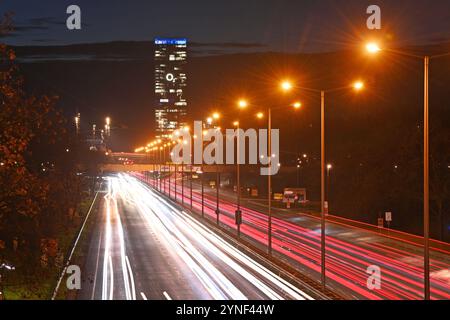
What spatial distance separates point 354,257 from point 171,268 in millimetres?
9779

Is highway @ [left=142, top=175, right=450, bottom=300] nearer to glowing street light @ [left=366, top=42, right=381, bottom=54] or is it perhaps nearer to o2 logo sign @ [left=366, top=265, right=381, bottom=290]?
o2 logo sign @ [left=366, top=265, right=381, bottom=290]

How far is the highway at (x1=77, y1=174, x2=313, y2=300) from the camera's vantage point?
23.7 meters

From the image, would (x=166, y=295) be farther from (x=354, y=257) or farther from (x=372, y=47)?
(x=354, y=257)

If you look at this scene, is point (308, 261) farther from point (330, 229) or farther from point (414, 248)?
point (330, 229)

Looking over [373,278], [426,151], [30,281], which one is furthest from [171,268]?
[426,151]

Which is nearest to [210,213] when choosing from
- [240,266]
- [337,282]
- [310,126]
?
[240,266]

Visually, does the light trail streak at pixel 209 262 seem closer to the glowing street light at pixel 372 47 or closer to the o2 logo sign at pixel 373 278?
the o2 logo sign at pixel 373 278

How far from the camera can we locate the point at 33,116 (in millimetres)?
16469

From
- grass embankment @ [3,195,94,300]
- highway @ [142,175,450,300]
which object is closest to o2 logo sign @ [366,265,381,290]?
highway @ [142,175,450,300]

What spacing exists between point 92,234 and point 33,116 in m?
29.3

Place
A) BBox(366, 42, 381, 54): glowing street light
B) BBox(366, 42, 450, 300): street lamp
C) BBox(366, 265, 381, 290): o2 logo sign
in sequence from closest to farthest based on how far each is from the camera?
1. BBox(366, 42, 450, 300): street lamp
2. BBox(366, 42, 381, 54): glowing street light
3. BBox(366, 265, 381, 290): o2 logo sign

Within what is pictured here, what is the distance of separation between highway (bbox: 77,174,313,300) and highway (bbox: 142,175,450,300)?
2.41 meters

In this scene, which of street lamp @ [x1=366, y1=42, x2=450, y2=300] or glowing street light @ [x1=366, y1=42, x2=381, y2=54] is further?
glowing street light @ [x1=366, y1=42, x2=381, y2=54]
